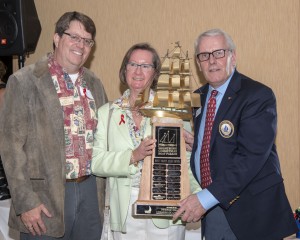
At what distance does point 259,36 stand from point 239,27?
159 millimetres

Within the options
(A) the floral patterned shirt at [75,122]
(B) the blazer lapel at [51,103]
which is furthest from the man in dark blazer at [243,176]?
(B) the blazer lapel at [51,103]

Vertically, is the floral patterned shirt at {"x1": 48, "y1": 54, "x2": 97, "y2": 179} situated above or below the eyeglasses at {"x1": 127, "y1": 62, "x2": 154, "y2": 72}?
below

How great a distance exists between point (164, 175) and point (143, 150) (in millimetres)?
156

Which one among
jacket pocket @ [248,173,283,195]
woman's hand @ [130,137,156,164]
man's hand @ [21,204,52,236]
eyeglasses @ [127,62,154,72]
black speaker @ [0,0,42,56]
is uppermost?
black speaker @ [0,0,42,56]

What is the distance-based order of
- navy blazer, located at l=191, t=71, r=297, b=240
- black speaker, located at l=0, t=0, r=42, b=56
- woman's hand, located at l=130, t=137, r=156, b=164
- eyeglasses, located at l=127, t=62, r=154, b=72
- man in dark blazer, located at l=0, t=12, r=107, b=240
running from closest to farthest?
navy blazer, located at l=191, t=71, r=297, b=240
woman's hand, located at l=130, t=137, r=156, b=164
man in dark blazer, located at l=0, t=12, r=107, b=240
eyeglasses, located at l=127, t=62, r=154, b=72
black speaker, located at l=0, t=0, r=42, b=56

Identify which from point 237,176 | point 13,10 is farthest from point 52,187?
point 13,10

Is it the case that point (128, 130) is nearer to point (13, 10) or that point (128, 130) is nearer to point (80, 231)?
point (80, 231)

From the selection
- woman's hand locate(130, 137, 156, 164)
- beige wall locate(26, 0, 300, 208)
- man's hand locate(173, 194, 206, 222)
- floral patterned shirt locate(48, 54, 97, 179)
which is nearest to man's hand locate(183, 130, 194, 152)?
woman's hand locate(130, 137, 156, 164)

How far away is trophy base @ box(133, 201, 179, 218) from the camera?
2002 millimetres

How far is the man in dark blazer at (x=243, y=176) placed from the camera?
1.98 metres

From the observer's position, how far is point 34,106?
2.23 metres

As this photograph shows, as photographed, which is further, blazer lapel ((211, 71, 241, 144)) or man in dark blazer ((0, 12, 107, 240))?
man in dark blazer ((0, 12, 107, 240))

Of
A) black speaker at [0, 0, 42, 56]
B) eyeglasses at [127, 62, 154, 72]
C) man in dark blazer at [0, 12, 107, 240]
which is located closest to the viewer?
man in dark blazer at [0, 12, 107, 240]

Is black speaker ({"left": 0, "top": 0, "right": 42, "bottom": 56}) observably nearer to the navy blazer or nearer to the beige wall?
the beige wall
